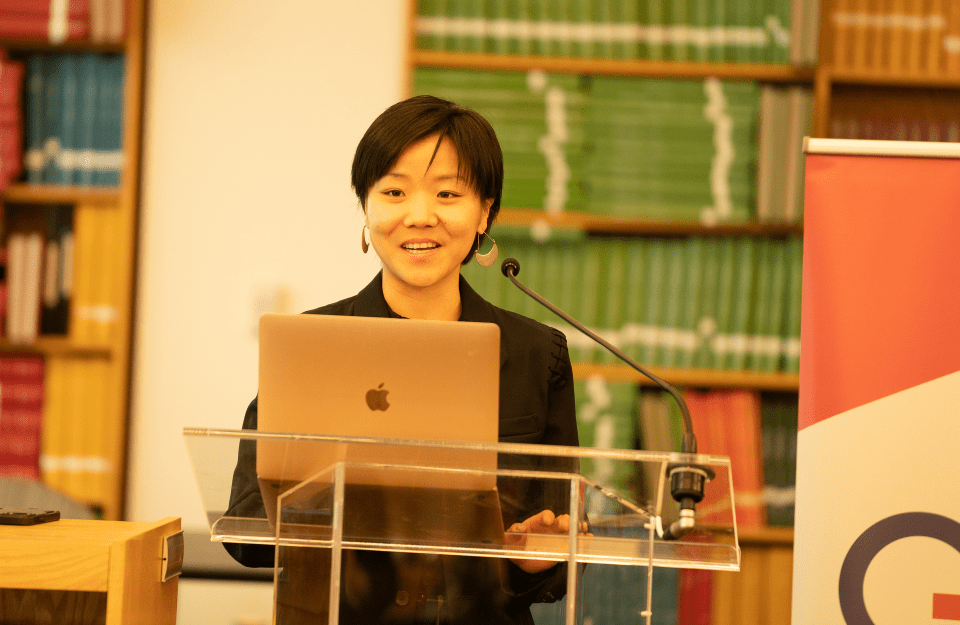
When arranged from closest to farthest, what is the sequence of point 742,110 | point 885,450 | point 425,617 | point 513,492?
point 513,492, point 425,617, point 885,450, point 742,110

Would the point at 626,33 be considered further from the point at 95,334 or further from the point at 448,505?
the point at 448,505

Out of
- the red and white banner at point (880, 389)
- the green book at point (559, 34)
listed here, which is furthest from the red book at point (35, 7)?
the red and white banner at point (880, 389)

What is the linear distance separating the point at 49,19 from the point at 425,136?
6.99 feet

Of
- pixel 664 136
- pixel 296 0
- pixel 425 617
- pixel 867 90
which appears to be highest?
pixel 296 0

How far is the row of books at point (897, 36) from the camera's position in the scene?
2898 mm

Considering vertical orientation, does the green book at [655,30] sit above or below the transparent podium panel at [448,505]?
above

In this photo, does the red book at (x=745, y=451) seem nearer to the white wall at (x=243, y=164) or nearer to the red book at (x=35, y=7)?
the white wall at (x=243, y=164)

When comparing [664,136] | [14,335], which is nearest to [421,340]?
[664,136]

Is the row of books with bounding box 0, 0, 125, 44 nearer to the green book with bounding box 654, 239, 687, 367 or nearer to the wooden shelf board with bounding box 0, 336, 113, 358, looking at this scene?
the wooden shelf board with bounding box 0, 336, 113, 358

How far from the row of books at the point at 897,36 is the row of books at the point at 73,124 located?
8.15 ft

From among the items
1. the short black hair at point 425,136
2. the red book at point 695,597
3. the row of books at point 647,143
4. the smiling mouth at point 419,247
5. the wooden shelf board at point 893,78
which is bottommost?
the red book at point 695,597

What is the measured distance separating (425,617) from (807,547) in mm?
855

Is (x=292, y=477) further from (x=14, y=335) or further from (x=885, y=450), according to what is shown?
(x=14, y=335)

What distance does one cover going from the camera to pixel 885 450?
1684mm
